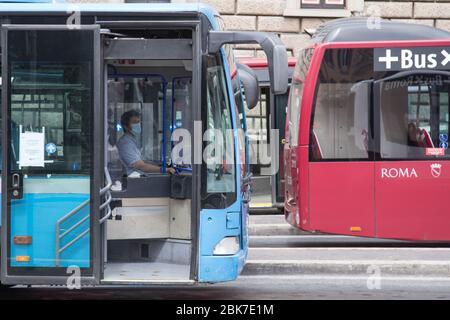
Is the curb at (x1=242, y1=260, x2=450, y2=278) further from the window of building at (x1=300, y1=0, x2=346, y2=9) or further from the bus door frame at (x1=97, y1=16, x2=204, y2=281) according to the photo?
the window of building at (x1=300, y1=0, x2=346, y2=9)

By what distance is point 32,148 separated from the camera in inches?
387

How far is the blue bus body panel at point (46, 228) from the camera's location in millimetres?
9805

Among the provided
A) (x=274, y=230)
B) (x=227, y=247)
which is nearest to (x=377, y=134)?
(x=274, y=230)

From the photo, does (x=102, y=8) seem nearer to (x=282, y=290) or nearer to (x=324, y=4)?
(x=282, y=290)

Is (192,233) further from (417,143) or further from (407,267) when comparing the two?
(417,143)

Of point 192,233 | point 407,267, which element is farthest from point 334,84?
point 192,233

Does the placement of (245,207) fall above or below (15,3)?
below

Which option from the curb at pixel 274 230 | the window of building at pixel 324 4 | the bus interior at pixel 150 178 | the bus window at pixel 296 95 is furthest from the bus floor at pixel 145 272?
the window of building at pixel 324 4

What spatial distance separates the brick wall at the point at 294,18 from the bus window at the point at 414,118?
6.86m

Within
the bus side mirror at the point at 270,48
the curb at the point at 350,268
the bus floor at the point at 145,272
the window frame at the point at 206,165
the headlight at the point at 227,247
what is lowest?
the curb at the point at 350,268

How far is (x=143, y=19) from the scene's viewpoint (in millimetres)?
9805

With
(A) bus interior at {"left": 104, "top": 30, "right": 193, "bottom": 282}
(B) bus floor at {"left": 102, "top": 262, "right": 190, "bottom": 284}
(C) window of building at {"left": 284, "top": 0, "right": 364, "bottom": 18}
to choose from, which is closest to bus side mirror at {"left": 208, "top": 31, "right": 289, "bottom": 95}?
(A) bus interior at {"left": 104, "top": 30, "right": 193, "bottom": 282}

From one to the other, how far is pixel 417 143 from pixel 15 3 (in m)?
7.02

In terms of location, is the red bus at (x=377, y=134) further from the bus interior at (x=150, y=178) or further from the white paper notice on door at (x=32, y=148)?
the white paper notice on door at (x=32, y=148)
